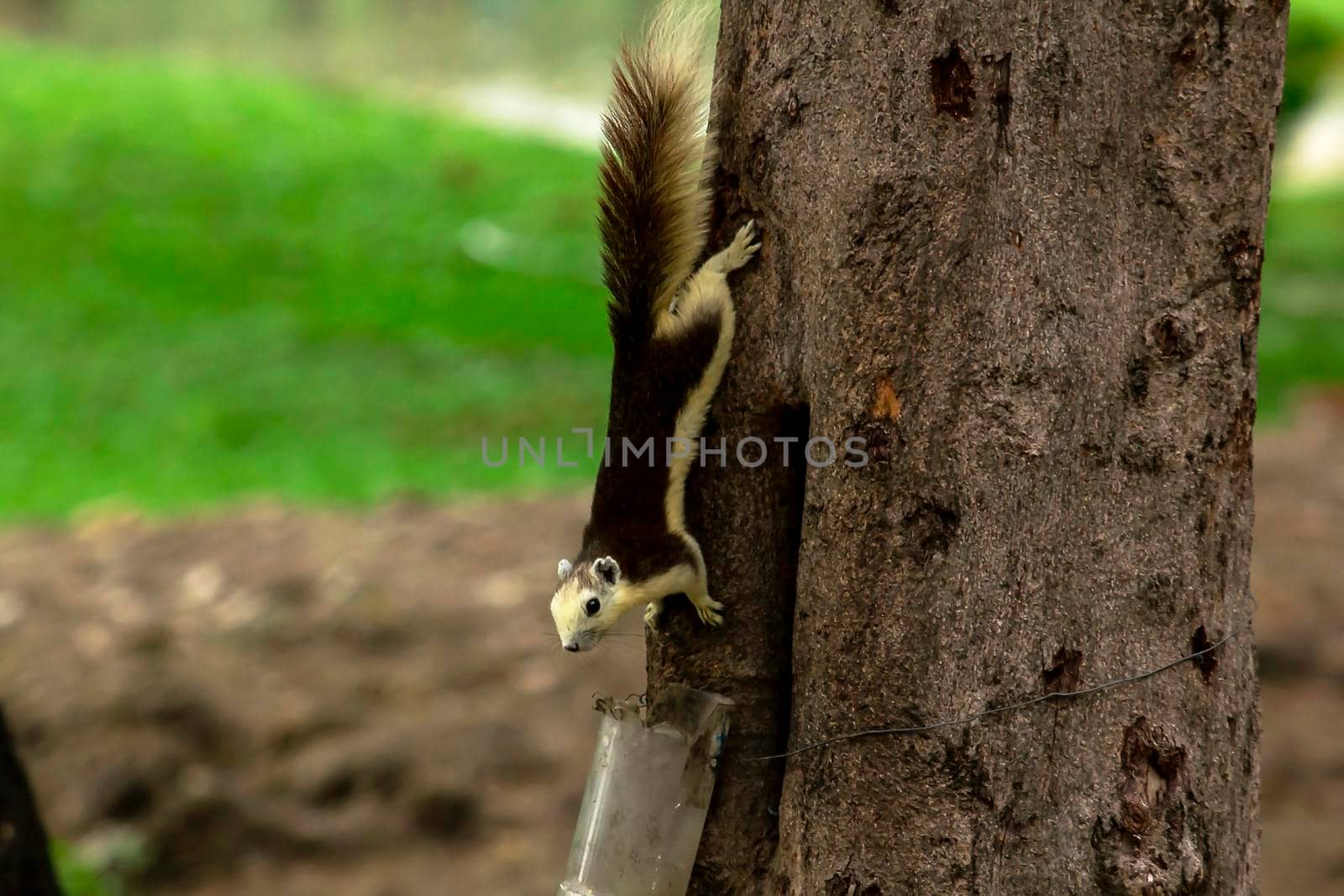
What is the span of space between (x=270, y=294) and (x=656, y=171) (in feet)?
26.9

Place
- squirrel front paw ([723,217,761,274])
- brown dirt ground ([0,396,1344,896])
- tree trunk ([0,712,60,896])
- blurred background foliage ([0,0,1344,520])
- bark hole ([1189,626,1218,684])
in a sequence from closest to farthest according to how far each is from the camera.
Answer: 1. bark hole ([1189,626,1218,684])
2. squirrel front paw ([723,217,761,274])
3. tree trunk ([0,712,60,896])
4. brown dirt ground ([0,396,1344,896])
5. blurred background foliage ([0,0,1344,520])

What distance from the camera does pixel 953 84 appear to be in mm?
1779

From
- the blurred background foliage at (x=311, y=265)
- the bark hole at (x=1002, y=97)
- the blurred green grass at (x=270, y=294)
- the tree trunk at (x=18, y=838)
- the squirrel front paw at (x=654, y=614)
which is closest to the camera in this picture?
the bark hole at (x=1002, y=97)

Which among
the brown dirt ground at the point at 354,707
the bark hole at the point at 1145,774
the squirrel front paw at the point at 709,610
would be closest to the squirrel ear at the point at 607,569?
the squirrel front paw at the point at 709,610

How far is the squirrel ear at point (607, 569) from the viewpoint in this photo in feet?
6.78

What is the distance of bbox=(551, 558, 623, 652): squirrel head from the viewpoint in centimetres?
208

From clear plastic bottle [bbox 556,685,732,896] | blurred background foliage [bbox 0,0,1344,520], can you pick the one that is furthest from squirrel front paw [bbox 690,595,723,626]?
blurred background foliage [bbox 0,0,1344,520]

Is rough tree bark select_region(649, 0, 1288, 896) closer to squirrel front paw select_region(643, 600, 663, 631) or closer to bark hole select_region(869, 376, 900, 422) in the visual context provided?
bark hole select_region(869, 376, 900, 422)

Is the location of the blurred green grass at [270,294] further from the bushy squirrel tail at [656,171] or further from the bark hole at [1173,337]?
the bark hole at [1173,337]

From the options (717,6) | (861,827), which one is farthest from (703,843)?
(717,6)

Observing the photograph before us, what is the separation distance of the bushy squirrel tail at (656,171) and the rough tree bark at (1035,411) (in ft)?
0.61

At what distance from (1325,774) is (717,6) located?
139 inches

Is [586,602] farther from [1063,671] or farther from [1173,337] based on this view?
[1173,337]

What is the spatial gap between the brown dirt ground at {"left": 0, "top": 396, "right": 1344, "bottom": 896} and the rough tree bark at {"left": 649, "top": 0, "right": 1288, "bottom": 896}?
6.28 ft
